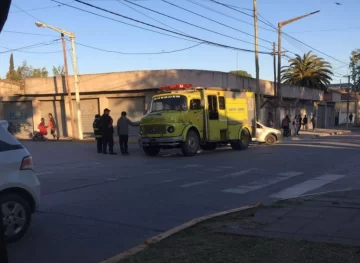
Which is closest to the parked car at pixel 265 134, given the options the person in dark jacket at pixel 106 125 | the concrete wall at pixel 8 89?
the person in dark jacket at pixel 106 125

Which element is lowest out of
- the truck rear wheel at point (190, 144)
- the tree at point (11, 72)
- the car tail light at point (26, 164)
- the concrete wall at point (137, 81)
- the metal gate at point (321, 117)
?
the metal gate at point (321, 117)

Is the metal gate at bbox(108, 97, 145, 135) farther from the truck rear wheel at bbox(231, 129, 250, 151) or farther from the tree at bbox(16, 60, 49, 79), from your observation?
the tree at bbox(16, 60, 49, 79)

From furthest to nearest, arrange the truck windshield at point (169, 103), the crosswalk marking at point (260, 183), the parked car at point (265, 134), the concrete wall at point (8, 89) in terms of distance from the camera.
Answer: the concrete wall at point (8, 89) < the parked car at point (265, 134) < the truck windshield at point (169, 103) < the crosswalk marking at point (260, 183)

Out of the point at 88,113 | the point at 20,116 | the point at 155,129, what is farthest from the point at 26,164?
the point at 20,116

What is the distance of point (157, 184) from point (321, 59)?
45599 mm

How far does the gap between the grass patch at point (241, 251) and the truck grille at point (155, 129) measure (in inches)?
465

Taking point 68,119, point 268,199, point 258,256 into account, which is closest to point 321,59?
point 68,119

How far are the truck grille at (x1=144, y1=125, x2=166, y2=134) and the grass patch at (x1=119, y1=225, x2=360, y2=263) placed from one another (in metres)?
11.8

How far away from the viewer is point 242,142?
67.9 ft

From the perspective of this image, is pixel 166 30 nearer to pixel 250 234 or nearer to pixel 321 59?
pixel 250 234

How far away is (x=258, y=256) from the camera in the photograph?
14.9 feet

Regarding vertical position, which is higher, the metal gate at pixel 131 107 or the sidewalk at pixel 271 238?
the metal gate at pixel 131 107

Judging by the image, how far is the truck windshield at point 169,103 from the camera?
17.6 meters

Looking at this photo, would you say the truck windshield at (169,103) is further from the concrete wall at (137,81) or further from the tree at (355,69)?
the tree at (355,69)
